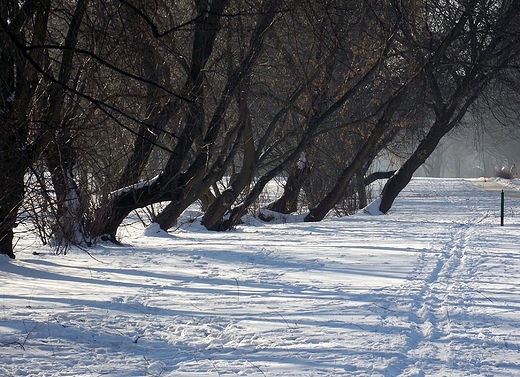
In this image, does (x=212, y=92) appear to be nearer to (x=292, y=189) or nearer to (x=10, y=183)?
(x=10, y=183)

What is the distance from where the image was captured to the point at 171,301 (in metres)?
7.20

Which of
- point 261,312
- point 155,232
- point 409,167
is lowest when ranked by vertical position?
point 261,312

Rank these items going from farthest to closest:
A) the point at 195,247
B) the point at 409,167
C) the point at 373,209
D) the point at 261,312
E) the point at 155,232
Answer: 1. the point at 373,209
2. the point at 409,167
3. the point at 155,232
4. the point at 195,247
5. the point at 261,312

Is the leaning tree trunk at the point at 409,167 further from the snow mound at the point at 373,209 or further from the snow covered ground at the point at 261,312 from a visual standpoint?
the snow covered ground at the point at 261,312

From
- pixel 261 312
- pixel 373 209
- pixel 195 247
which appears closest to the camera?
pixel 261 312

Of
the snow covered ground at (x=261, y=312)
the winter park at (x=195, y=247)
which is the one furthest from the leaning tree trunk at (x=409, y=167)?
the snow covered ground at (x=261, y=312)

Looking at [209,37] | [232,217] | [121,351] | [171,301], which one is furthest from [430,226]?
[121,351]

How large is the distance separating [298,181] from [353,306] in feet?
49.1

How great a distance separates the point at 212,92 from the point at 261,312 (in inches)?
327

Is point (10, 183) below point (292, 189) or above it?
below

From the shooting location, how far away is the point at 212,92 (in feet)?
47.2

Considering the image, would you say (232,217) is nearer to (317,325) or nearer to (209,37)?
(209,37)

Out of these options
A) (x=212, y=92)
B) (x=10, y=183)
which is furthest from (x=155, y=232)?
(x=10, y=183)

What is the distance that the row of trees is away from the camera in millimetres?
6816
